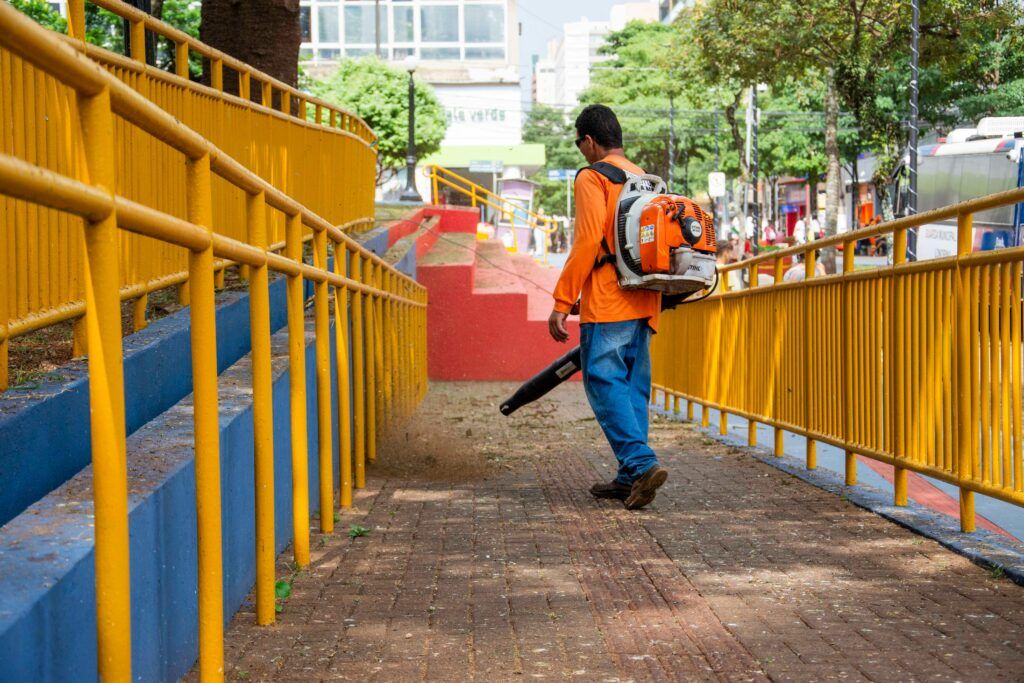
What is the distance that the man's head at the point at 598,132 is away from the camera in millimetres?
7066

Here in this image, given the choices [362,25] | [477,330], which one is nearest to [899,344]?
[477,330]

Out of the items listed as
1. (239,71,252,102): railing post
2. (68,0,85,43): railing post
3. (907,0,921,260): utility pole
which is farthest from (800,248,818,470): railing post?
(907,0,921,260): utility pole

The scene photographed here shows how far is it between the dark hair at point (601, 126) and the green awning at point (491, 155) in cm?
6659

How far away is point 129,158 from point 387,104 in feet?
158

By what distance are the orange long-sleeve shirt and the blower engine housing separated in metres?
0.07

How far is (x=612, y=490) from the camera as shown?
6984 millimetres

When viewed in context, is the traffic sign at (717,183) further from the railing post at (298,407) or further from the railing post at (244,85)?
the railing post at (298,407)

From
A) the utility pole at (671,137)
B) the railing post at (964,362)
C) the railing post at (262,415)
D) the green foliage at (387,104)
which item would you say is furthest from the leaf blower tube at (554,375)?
the utility pole at (671,137)

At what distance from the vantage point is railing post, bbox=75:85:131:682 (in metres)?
2.45

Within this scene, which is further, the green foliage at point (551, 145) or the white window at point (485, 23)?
the green foliage at point (551, 145)

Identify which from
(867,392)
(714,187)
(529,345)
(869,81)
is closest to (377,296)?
(867,392)

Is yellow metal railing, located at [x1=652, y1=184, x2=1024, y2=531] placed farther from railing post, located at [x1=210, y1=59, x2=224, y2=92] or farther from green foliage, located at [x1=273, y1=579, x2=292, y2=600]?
railing post, located at [x1=210, y1=59, x2=224, y2=92]

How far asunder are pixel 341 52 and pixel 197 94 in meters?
80.1

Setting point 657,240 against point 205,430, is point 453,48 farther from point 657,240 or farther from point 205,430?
point 205,430
